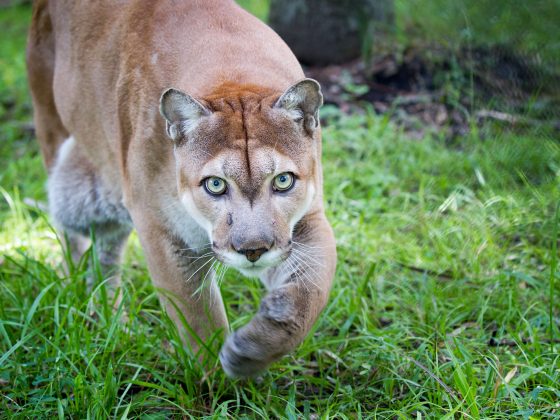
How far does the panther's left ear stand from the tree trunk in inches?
148

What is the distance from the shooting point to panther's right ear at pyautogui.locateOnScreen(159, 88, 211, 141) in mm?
3033

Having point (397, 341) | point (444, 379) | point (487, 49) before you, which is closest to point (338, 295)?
point (397, 341)

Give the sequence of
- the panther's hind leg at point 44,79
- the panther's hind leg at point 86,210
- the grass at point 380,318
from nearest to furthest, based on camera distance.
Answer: the grass at point 380,318 < the panther's hind leg at point 86,210 < the panther's hind leg at point 44,79

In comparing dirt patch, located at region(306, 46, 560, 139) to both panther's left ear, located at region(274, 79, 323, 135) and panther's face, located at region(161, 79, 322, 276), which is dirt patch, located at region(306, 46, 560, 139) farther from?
panther's face, located at region(161, 79, 322, 276)

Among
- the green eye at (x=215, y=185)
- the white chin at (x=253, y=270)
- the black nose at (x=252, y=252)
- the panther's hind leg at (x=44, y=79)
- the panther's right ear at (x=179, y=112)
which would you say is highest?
the panther's right ear at (x=179, y=112)

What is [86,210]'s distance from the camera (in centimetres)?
440

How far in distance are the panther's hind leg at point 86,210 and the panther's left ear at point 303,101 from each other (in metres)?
1.50

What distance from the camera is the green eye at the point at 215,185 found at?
303 centimetres

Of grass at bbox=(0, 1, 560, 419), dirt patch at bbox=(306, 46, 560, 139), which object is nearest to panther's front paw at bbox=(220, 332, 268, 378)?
grass at bbox=(0, 1, 560, 419)

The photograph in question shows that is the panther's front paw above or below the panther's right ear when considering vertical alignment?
below

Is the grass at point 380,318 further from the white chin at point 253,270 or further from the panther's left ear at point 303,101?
the panther's left ear at point 303,101

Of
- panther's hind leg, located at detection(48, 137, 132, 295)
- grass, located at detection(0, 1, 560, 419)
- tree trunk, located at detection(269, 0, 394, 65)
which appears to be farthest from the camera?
tree trunk, located at detection(269, 0, 394, 65)

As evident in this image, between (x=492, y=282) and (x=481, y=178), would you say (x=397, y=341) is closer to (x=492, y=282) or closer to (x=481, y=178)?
(x=492, y=282)

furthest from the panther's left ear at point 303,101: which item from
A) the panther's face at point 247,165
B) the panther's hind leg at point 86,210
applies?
the panther's hind leg at point 86,210
